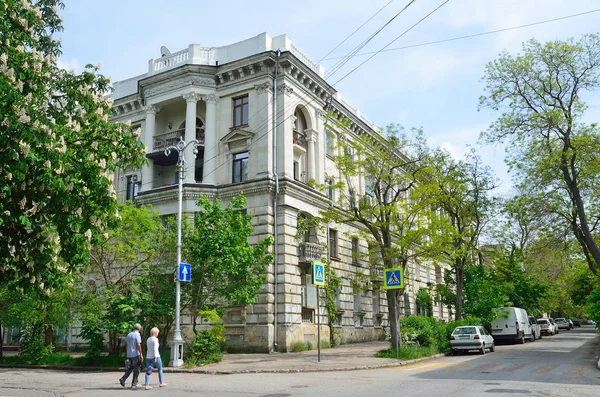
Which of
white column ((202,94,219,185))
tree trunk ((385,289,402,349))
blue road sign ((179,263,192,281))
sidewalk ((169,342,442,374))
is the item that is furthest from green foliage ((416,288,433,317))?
blue road sign ((179,263,192,281))

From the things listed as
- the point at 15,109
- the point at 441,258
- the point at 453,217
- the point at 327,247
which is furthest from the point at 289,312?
the point at 15,109

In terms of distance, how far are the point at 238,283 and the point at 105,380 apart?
22.4ft

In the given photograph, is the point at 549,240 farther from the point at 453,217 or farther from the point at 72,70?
the point at 72,70

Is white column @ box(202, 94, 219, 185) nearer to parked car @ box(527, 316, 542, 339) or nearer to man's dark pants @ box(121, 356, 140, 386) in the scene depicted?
man's dark pants @ box(121, 356, 140, 386)

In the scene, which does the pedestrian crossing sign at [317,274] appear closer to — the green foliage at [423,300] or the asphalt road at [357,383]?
the asphalt road at [357,383]

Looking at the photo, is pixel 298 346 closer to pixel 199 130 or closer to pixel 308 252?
pixel 308 252

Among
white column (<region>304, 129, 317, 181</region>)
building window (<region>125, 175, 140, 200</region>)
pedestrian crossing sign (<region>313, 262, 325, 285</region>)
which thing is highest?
white column (<region>304, 129, 317, 181</region>)

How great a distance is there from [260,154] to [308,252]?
6.02 metres

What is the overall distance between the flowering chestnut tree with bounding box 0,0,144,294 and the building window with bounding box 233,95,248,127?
17.8m

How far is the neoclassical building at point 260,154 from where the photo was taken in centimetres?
2783

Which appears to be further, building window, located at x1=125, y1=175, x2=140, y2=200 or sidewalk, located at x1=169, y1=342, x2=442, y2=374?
building window, located at x1=125, y1=175, x2=140, y2=200

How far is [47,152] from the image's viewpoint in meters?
10.2

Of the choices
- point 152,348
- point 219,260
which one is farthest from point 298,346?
point 152,348

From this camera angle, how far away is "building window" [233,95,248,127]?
1220 inches
